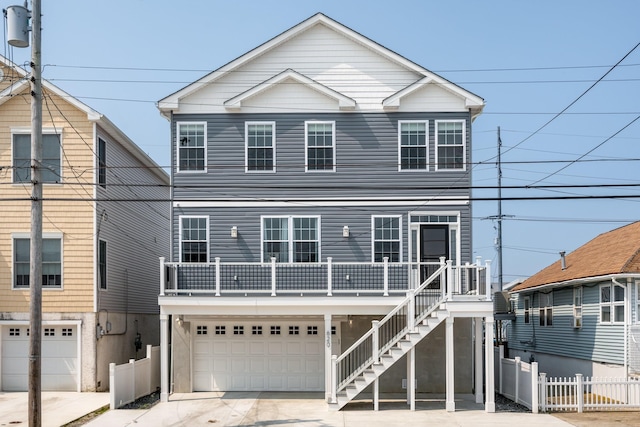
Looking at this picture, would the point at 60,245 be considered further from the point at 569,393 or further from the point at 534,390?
the point at 569,393

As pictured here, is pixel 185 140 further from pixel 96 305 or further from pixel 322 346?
pixel 322 346

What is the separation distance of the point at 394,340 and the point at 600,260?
30.4 feet

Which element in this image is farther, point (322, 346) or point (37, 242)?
point (322, 346)

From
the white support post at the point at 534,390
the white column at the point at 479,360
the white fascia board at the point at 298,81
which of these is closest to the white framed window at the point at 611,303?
the white support post at the point at 534,390

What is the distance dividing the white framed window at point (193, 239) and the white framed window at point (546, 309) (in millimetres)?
14170

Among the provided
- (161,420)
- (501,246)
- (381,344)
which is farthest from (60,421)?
(501,246)

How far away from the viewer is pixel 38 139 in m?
14.9

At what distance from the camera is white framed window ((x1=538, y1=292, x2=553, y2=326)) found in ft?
90.8

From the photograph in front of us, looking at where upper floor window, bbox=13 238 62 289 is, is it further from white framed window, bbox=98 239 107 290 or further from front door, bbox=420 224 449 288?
front door, bbox=420 224 449 288

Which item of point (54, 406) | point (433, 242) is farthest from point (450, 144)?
point (54, 406)

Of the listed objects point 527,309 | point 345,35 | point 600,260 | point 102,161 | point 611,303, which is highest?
point 345,35

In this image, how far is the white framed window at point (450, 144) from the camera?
A: 21.0 metres

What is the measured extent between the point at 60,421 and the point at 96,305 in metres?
5.23

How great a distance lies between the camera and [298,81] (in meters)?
21.2
